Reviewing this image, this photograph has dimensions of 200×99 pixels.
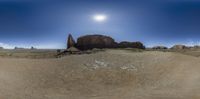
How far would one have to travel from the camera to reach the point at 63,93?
21078 mm

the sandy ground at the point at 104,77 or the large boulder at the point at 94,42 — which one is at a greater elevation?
the large boulder at the point at 94,42

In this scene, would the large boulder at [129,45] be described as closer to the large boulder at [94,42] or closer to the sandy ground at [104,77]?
the large boulder at [94,42]

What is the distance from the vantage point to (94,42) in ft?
224

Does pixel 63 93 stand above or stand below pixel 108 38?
below

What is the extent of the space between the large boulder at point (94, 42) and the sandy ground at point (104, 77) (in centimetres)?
3454

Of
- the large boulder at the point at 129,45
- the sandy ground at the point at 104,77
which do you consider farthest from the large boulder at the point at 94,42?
the sandy ground at the point at 104,77

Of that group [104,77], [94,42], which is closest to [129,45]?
[94,42]

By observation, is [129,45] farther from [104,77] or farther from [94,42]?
[104,77]

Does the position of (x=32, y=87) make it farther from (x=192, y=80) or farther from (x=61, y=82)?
(x=192, y=80)

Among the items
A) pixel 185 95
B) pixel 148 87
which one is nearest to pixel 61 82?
pixel 148 87

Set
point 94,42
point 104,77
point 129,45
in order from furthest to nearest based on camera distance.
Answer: point 94,42
point 129,45
point 104,77

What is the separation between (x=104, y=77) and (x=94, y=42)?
42.6 metres

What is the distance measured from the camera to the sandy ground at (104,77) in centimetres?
1995

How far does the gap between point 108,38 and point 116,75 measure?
42.0 metres
